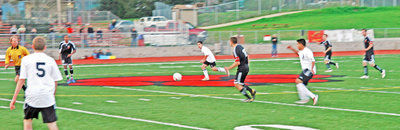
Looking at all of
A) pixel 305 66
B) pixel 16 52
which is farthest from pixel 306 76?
pixel 16 52

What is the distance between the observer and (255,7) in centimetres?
6706

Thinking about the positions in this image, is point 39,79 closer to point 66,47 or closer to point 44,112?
point 44,112

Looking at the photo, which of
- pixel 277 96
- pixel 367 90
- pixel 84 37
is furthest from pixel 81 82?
pixel 84 37

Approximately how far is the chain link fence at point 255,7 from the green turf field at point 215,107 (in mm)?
46863

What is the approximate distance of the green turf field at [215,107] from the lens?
10.3m

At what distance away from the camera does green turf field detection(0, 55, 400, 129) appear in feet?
33.8

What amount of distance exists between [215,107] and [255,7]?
183 feet

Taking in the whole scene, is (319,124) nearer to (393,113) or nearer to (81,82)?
(393,113)

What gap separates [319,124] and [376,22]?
56.5 meters

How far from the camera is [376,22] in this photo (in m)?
63.0

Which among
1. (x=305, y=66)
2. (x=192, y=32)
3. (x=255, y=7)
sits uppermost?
(x=255, y=7)

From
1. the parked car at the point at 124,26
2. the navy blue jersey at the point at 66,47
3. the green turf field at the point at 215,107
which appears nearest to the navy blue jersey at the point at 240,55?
the green turf field at the point at 215,107

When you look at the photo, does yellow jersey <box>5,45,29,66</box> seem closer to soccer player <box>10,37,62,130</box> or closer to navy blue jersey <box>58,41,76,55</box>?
navy blue jersey <box>58,41,76,55</box>

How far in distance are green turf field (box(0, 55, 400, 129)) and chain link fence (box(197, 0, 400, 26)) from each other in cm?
4686
